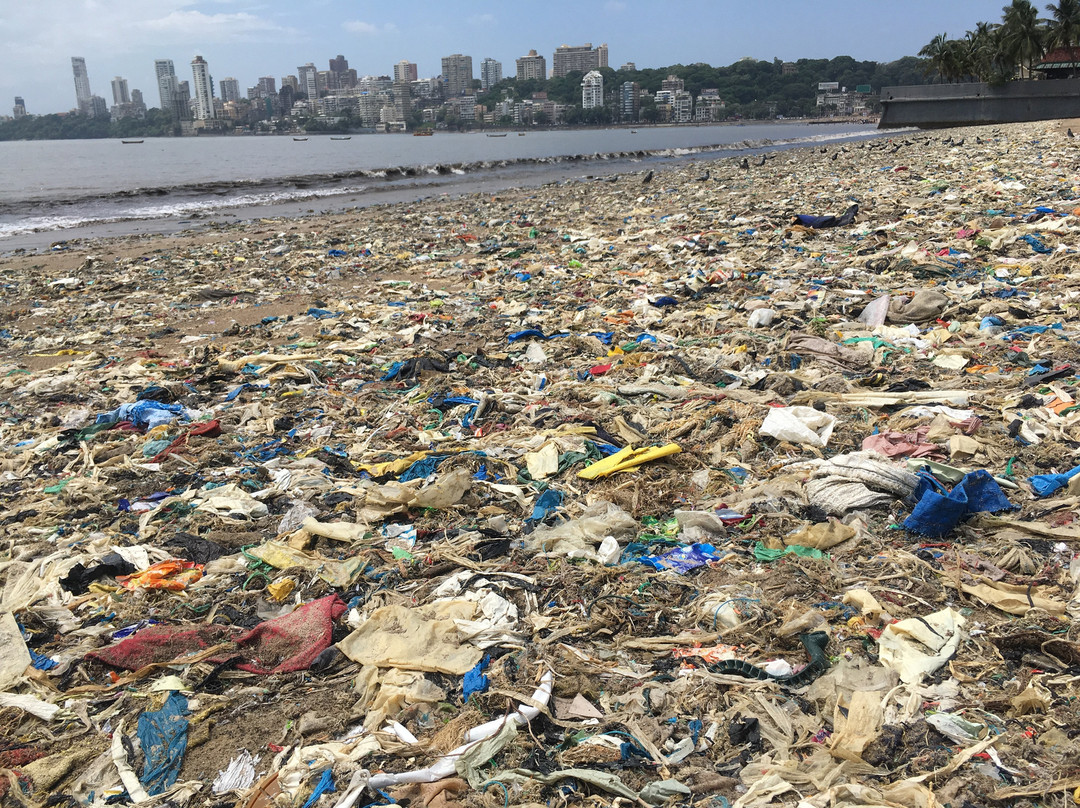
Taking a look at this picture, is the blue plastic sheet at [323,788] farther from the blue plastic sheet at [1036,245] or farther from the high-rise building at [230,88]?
the high-rise building at [230,88]

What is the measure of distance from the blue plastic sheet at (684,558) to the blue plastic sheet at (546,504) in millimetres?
788

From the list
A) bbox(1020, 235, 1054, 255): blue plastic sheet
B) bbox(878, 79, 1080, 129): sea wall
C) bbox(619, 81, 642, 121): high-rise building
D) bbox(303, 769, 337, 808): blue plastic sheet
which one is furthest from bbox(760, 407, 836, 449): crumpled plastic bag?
bbox(619, 81, 642, 121): high-rise building

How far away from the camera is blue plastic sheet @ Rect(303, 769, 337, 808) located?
257 centimetres

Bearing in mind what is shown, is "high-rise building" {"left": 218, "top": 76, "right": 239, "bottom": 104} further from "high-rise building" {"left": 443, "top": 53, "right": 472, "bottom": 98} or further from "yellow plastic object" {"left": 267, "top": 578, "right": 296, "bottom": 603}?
"yellow plastic object" {"left": 267, "top": 578, "right": 296, "bottom": 603}

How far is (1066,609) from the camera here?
3049 millimetres

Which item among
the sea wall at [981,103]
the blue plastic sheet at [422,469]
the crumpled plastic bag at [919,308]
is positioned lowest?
the blue plastic sheet at [422,469]

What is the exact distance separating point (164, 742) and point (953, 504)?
388cm

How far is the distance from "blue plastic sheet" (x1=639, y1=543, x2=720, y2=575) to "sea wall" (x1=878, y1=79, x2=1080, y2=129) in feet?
169

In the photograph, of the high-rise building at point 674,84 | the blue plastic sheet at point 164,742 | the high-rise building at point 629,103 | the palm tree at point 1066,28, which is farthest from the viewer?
the high-rise building at point 674,84

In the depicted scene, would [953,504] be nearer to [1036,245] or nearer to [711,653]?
[711,653]

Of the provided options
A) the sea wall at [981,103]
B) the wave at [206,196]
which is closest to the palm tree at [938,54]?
the sea wall at [981,103]

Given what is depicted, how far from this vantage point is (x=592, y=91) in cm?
15662

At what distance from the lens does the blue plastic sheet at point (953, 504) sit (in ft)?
12.4

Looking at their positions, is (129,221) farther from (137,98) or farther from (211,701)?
(137,98)
